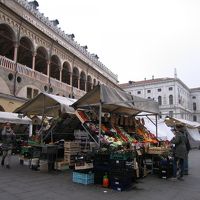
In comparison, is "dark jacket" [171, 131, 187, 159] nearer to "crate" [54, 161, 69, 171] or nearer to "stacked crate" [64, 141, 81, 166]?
"stacked crate" [64, 141, 81, 166]

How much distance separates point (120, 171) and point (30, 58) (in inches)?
826

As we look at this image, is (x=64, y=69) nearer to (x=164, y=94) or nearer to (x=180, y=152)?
(x=180, y=152)

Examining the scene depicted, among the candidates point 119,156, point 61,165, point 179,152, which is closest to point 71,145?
point 61,165

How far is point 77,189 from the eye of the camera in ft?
22.9

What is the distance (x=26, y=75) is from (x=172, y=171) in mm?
15373

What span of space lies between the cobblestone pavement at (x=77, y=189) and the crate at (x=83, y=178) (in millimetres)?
170

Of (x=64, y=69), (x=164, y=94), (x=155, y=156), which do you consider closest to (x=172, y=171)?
(x=155, y=156)

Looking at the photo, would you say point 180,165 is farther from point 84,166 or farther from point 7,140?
point 7,140

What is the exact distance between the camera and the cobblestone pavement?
629 cm

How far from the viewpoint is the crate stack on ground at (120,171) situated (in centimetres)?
702

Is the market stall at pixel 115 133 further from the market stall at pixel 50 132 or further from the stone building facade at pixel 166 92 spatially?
the stone building facade at pixel 166 92

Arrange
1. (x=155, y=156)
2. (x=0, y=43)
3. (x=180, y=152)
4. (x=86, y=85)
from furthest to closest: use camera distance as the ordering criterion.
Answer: (x=86, y=85) → (x=0, y=43) → (x=155, y=156) → (x=180, y=152)

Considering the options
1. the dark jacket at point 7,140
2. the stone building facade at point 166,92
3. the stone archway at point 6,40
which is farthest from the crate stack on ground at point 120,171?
the stone building facade at point 166,92

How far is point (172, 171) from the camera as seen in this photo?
909 centimetres
